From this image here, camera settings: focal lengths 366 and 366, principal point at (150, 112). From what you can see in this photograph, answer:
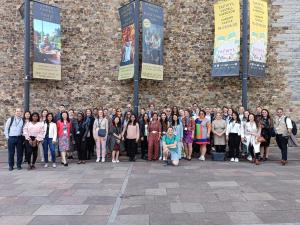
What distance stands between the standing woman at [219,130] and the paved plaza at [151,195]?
133 cm

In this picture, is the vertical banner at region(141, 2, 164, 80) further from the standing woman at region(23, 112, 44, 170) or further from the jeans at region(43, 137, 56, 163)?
the standing woman at region(23, 112, 44, 170)

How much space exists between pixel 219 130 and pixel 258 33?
4636 millimetres

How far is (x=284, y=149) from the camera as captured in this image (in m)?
10.5

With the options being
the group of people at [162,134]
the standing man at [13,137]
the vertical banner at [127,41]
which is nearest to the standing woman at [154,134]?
the group of people at [162,134]

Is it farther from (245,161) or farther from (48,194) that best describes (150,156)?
(48,194)

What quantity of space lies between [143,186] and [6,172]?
4138mm

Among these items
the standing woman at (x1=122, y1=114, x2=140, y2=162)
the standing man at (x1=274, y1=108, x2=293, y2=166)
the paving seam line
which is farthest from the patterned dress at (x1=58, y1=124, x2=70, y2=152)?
the standing man at (x1=274, y1=108, x2=293, y2=166)

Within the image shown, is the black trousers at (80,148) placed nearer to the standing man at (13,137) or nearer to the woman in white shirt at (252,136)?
the standing man at (13,137)

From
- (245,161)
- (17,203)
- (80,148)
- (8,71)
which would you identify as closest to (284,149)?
(245,161)

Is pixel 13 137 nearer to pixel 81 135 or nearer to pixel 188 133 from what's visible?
pixel 81 135

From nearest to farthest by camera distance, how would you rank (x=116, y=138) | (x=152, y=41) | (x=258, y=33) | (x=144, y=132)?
(x=116, y=138) → (x=144, y=132) → (x=258, y=33) → (x=152, y=41)

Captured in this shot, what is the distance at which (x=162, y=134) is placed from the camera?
1112 cm

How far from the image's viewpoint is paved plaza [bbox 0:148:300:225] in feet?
17.0

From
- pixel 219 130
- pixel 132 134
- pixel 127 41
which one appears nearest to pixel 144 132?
pixel 132 134
